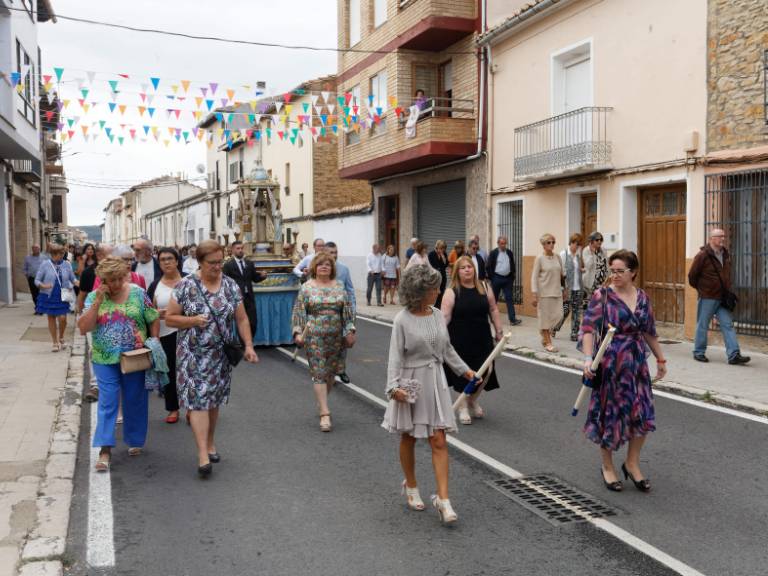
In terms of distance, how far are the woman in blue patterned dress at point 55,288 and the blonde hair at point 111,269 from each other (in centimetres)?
745

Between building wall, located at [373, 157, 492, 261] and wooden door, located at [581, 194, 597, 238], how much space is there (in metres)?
3.38

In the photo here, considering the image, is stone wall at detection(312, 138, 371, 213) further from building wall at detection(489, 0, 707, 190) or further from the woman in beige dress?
the woman in beige dress

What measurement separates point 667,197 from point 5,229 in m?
18.4

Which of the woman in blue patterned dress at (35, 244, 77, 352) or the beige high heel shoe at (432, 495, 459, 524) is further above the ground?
the woman in blue patterned dress at (35, 244, 77, 352)

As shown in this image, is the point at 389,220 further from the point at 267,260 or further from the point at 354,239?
the point at 267,260

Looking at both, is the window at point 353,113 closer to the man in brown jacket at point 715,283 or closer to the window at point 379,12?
the window at point 379,12

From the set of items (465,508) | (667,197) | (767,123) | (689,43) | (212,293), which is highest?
(689,43)

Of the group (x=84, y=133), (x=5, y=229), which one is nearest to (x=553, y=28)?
(x=84, y=133)

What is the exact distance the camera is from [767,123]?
11.7m

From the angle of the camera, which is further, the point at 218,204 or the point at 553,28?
the point at 218,204

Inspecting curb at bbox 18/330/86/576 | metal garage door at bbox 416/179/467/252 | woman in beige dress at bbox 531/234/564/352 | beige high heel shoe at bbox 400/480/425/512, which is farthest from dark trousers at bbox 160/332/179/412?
metal garage door at bbox 416/179/467/252

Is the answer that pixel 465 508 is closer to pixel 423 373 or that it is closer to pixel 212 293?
pixel 423 373

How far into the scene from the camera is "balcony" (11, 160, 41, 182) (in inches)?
1021

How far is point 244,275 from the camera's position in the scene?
1136cm
